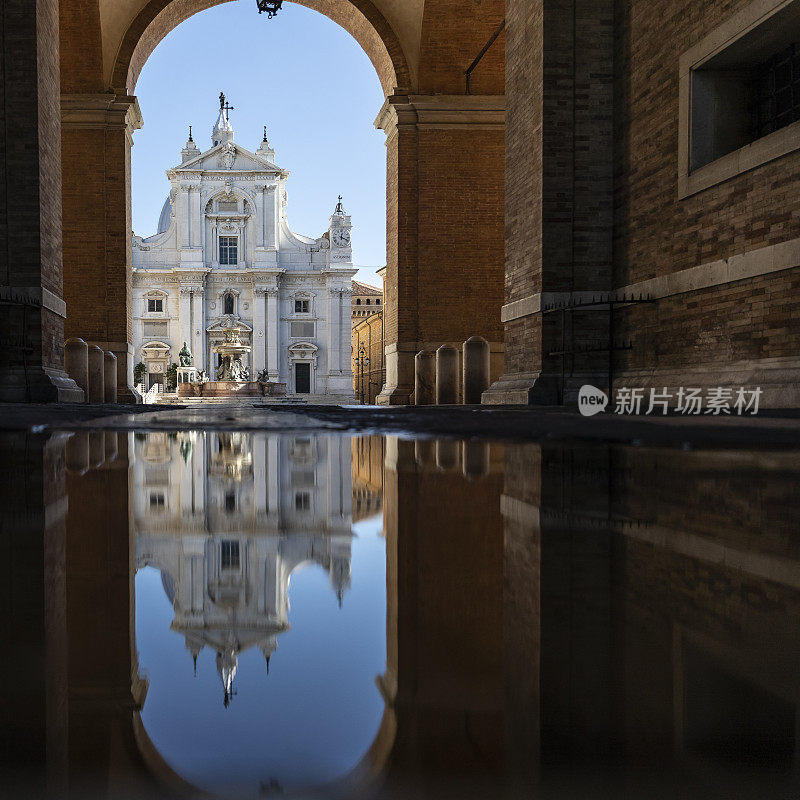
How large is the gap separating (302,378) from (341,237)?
8970mm

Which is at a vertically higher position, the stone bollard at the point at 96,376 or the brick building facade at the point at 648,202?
the brick building facade at the point at 648,202

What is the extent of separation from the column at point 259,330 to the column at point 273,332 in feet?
0.75

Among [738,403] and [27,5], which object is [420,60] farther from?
[738,403]

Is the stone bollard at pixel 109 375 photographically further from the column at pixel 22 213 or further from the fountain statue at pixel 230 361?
the fountain statue at pixel 230 361

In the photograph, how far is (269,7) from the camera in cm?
1380

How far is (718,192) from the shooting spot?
21.7 feet

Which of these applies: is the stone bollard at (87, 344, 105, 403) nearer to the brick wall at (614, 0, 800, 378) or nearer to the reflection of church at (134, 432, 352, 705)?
the brick wall at (614, 0, 800, 378)

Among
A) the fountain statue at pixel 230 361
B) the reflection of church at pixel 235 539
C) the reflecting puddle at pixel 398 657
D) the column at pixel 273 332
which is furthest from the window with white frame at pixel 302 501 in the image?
the column at pixel 273 332

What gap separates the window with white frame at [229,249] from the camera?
45.2 m

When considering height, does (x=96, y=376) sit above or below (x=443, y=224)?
below

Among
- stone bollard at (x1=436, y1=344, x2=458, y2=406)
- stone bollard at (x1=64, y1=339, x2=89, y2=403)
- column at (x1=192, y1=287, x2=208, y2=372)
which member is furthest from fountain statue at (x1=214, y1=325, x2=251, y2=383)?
stone bollard at (x1=436, y1=344, x2=458, y2=406)

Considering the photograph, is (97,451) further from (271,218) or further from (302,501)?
(271,218)

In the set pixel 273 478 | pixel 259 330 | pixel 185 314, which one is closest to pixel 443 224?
pixel 273 478

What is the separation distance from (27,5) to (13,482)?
32.6 ft
